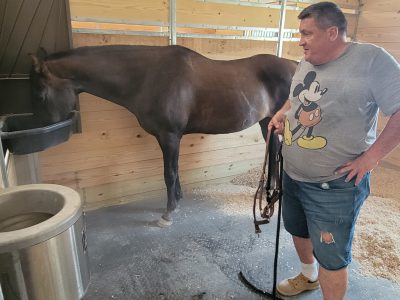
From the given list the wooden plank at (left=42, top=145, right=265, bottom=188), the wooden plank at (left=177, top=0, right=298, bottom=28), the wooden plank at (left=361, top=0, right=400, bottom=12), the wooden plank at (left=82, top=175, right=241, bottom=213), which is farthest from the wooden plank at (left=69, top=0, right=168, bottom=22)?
the wooden plank at (left=361, top=0, right=400, bottom=12)

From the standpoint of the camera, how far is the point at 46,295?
0.95 meters

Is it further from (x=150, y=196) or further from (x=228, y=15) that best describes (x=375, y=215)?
(x=228, y=15)

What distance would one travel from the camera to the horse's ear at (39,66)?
1.79m

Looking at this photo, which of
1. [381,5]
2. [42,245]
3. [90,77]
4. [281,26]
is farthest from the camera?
[381,5]

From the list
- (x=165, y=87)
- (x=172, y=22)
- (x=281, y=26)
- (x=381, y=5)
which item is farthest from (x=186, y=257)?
(x=381, y=5)

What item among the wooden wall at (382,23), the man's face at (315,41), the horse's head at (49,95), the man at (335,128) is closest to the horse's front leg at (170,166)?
the horse's head at (49,95)

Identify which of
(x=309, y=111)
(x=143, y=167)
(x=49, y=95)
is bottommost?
(x=143, y=167)

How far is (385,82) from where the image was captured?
104 cm

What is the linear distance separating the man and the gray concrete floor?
606mm

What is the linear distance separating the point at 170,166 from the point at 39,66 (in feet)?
3.55

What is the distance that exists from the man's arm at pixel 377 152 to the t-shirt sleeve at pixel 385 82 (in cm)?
4

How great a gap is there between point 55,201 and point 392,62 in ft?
4.18

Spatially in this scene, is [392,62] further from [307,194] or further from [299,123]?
[307,194]

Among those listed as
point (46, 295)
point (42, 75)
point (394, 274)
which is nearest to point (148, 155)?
point (42, 75)
